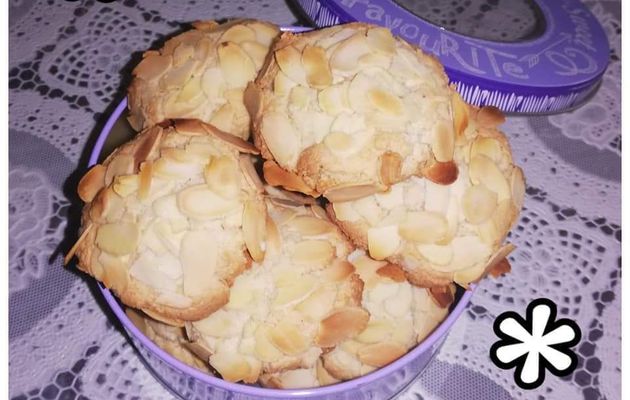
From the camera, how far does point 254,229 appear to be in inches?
21.0

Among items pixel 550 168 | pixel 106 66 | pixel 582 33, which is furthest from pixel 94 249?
pixel 582 33

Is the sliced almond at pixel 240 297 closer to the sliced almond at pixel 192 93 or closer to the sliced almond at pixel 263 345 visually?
the sliced almond at pixel 263 345

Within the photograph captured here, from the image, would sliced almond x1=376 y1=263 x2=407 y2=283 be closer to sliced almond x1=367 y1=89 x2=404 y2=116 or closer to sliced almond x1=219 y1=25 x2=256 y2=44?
sliced almond x1=367 y1=89 x2=404 y2=116

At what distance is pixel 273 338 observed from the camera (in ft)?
1.79

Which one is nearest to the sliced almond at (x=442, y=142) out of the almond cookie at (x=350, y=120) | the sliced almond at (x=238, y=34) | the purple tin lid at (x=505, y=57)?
the almond cookie at (x=350, y=120)

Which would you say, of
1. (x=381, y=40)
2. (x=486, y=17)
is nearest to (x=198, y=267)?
(x=381, y=40)

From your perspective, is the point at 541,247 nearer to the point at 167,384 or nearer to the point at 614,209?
the point at 614,209

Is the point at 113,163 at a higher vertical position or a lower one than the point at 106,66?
higher

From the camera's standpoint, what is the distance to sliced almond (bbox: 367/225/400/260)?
55 cm

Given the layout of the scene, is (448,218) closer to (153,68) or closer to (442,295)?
(442,295)

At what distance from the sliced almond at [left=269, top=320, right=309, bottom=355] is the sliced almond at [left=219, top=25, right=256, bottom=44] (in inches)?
10.4

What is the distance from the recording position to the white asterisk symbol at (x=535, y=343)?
0.74m

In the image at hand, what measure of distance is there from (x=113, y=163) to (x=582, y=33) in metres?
0.68

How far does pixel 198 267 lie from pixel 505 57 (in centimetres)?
54
